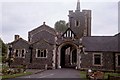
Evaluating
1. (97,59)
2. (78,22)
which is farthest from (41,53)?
(78,22)

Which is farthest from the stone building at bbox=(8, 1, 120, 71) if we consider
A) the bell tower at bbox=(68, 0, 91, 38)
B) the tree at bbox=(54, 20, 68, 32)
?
the tree at bbox=(54, 20, 68, 32)

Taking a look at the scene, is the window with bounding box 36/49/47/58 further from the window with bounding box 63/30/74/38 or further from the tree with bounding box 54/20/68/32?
the tree with bounding box 54/20/68/32

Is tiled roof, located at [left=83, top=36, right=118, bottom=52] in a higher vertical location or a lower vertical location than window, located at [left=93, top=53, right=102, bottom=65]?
higher

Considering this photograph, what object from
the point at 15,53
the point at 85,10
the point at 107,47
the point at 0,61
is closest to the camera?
the point at 0,61

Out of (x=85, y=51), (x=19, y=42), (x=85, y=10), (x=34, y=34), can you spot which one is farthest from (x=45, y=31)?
(x=85, y=10)

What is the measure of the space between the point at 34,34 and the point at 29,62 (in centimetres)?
620

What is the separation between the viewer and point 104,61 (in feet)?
115

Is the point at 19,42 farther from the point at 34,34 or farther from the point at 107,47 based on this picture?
the point at 107,47

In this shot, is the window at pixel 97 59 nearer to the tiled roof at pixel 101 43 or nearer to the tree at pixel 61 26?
the tiled roof at pixel 101 43

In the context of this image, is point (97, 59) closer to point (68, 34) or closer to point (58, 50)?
point (58, 50)

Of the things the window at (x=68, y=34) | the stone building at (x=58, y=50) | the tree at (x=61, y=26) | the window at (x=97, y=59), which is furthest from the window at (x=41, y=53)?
the tree at (x=61, y=26)

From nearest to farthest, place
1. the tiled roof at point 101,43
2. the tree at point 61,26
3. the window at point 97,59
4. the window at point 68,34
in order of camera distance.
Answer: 1. the window at point 97,59
2. the tiled roof at point 101,43
3. the window at point 68,34
4. the tree at point 61,26

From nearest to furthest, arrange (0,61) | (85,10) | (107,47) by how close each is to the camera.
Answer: (0,61)
(107,47)
(85,10)

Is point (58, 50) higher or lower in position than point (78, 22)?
lower
